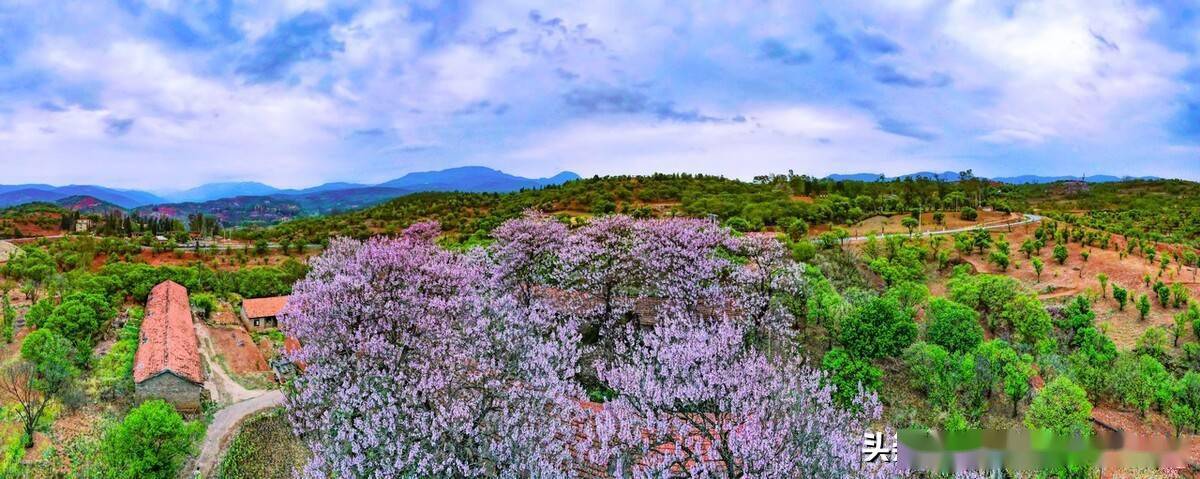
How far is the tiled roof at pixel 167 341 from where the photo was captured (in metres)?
28.3

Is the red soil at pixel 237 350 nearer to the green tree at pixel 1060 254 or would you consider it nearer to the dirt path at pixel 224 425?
the dirt path at pixel 224 425

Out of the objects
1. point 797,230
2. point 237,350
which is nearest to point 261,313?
point 237,350

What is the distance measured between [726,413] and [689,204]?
Answer: 66.8 metres

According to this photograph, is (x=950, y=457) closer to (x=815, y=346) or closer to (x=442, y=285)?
(x=815, y=346)

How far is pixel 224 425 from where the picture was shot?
2675 cm

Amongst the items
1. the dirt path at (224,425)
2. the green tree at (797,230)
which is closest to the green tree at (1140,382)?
the green tree at (797,230)

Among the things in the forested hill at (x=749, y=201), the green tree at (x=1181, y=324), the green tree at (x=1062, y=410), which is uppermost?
the forested hill at (x=749, y=201)

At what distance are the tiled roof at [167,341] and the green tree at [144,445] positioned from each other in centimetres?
680

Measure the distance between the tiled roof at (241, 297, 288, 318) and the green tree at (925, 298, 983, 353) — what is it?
43.2 meters

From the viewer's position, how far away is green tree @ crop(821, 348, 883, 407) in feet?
72.2

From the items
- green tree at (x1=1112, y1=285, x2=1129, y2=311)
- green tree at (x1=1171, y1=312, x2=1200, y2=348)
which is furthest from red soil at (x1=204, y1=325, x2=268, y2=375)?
green tree at (x1=1112, y1=285, x2=1129, y2=311)

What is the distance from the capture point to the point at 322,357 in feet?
64.6

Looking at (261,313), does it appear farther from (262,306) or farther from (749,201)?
(749,201)

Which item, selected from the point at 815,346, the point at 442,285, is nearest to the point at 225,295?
the point at 442,285
